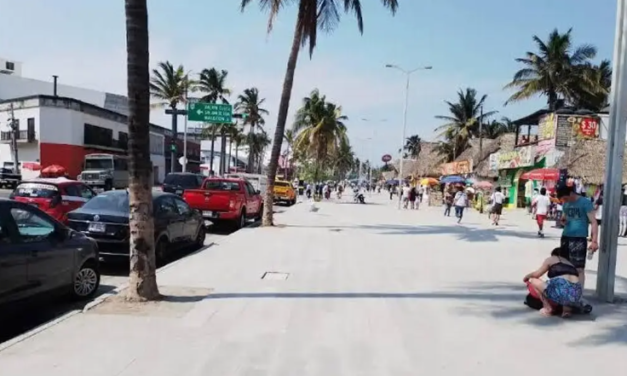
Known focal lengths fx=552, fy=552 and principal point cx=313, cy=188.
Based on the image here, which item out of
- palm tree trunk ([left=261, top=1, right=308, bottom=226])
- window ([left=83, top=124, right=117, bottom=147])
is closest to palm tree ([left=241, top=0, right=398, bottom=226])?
palm tree trunk ([left=261, top=1, right=308, bottom=226])

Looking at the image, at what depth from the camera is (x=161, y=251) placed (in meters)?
10.7

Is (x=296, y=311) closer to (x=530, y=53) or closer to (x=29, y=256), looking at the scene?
(x=29, y=256)

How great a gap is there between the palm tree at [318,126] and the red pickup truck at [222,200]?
87.8ft

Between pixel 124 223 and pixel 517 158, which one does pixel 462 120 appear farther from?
pixel 124 223

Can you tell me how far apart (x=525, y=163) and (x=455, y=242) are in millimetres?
22947

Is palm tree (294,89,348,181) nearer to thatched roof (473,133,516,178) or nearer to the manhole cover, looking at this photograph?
thatched roof (473,133,516,178)

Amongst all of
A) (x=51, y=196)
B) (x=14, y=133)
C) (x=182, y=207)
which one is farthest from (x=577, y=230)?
(x=14, y=133)

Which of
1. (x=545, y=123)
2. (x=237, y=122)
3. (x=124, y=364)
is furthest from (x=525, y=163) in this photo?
(x=237, y=122)

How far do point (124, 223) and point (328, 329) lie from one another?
5.12 metres

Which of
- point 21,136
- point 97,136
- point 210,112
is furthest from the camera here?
point 97,136

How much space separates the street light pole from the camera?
25.0 ft

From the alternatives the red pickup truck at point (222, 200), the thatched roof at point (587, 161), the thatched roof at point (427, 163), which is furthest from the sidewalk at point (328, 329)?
the thatched roof at point (427, 163)

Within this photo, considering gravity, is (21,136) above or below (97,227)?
above

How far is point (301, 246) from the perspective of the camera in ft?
42.9
